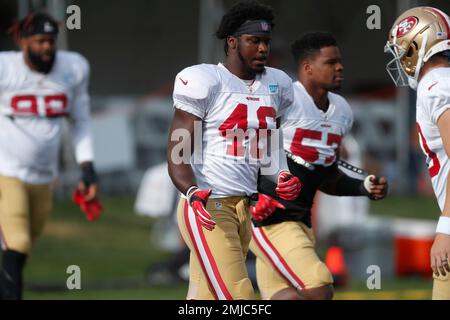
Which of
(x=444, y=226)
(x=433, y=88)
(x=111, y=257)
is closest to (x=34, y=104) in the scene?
(x=433, y=88)

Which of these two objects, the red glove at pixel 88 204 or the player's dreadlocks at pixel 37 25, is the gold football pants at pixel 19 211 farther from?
the player's dreadlocks at pixel 37 25

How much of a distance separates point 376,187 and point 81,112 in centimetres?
257

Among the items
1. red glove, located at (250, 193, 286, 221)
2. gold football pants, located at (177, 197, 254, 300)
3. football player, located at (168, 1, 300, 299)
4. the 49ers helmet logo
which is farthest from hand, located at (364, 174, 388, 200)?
the 49ers helmet logo

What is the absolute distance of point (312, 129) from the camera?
7.04 meters

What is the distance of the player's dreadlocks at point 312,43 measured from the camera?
23.5ft

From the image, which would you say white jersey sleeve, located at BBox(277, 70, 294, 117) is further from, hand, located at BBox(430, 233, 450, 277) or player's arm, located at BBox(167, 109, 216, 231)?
hand, located at BBox(430, 233, 450, 277)

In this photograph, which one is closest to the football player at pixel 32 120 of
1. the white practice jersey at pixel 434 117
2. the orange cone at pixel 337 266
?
the white practice jersey at pixel 434 117

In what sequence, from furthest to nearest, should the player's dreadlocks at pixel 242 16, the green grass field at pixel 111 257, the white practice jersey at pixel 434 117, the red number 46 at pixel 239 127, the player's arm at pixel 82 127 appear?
the green grass field at pixel 111 257
the player's arm at pixel 82 127
the player's dreadlocks at pixel 242 16
the red number 46 at pixel 239 127
the white practice jersey at pixel 434 117

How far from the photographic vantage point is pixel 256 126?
20.1 feet

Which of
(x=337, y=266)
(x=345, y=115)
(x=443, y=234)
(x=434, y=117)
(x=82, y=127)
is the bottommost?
(x=337, y=266)

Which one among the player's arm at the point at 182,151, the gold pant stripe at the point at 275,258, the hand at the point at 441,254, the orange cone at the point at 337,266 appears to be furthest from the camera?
the orange cone at the point at 337,266

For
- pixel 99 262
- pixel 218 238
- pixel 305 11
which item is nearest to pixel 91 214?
pixel 218 238

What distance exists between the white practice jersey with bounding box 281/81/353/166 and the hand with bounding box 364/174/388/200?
0.94 feet

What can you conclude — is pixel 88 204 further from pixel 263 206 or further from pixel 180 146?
pixel 180 146
